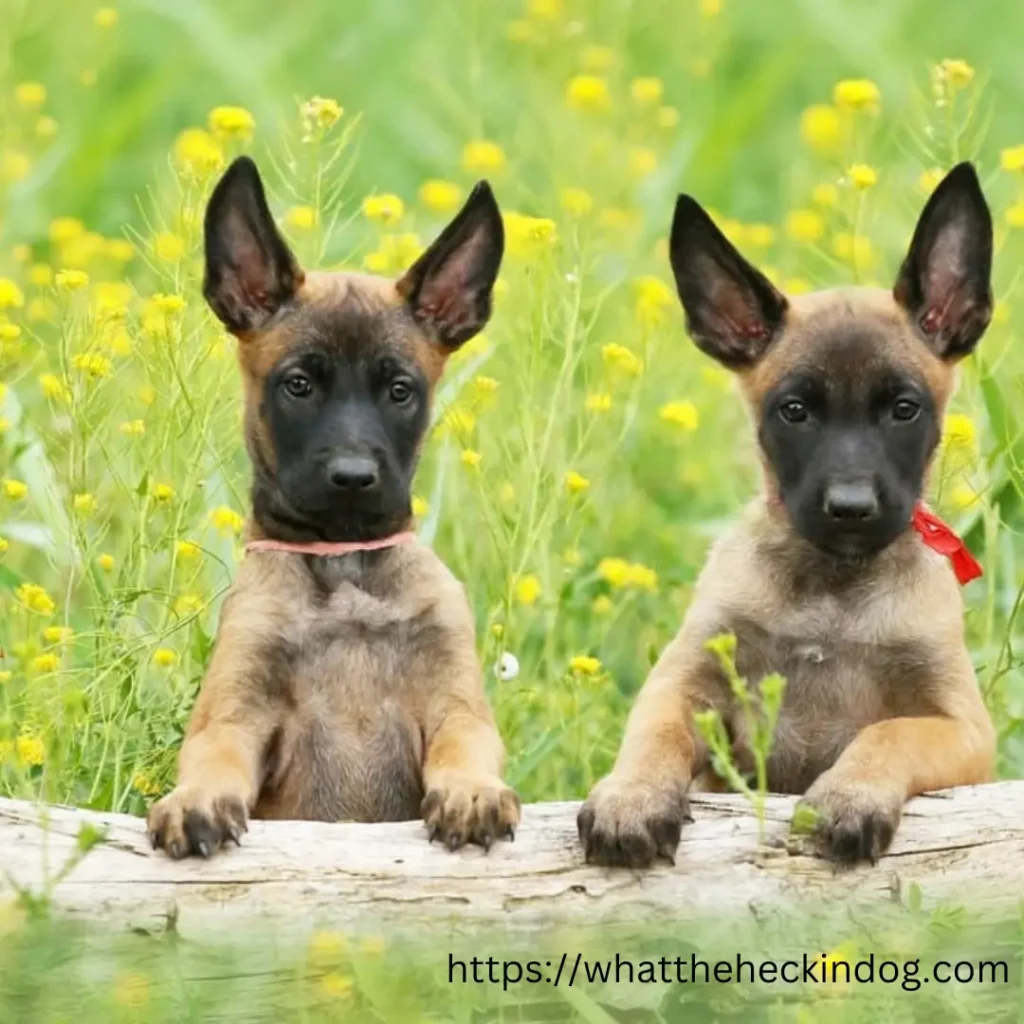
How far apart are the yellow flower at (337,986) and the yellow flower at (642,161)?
644cm

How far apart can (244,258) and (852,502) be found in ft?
5.87

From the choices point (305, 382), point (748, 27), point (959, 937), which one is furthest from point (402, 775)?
point (748, 27)

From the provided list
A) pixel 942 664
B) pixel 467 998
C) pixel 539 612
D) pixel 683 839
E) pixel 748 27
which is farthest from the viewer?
pixel 748 27

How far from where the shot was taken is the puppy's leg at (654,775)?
6.50 metres

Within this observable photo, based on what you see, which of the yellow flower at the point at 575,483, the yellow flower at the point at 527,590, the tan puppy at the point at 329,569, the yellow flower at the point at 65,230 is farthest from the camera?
the yellow flower at the point at 65,230

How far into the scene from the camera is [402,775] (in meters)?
7.43

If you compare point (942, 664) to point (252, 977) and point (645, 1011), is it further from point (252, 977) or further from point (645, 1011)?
point (252, 977)

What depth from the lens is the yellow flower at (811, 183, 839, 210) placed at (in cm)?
953

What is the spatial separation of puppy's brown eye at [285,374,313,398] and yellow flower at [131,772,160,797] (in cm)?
113

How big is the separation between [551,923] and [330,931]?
1.62 feet

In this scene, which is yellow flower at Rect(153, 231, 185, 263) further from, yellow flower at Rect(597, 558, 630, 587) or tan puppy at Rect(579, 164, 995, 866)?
yellow flower at Rect(597, 558, 630, 587)

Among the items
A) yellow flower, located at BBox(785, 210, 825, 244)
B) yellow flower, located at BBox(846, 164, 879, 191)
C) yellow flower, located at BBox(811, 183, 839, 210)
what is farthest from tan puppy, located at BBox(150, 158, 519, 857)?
yellow flower, located at BBox(785, 210, 825, 244)

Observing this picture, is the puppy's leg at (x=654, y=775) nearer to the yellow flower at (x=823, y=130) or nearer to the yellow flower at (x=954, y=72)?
the yellow flower at (x=954, y=72)

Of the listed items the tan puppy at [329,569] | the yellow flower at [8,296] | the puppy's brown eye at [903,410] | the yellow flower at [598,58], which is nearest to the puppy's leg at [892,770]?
the puppy's brown eye at [903,410]
